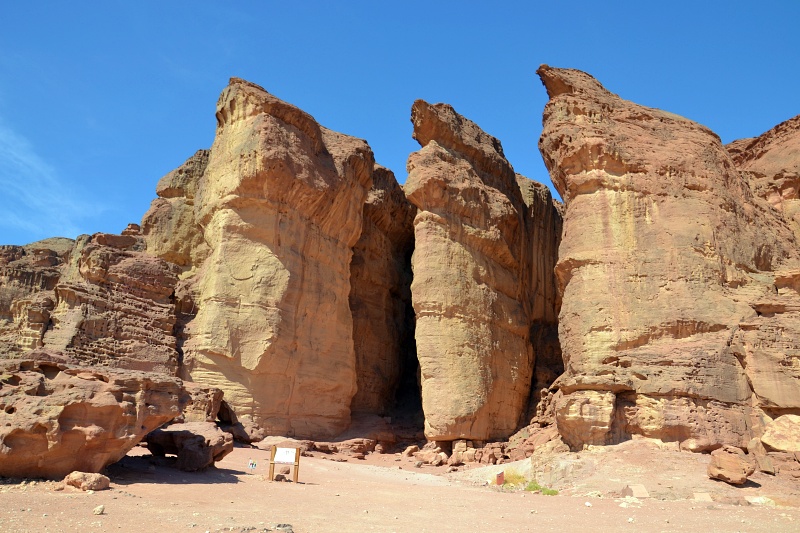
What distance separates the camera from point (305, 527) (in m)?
7.64

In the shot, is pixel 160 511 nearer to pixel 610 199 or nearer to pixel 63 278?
pixel 610 199

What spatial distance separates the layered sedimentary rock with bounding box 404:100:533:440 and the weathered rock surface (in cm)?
1055

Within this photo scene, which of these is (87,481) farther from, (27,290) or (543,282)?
(543,282)

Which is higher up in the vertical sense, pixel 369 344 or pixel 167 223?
pixel 167 223

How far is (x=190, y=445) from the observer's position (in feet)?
39.1

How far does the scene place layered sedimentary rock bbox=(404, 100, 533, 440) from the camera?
67.8 ft

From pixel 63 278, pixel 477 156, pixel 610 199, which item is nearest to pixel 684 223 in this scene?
pixel 610 199

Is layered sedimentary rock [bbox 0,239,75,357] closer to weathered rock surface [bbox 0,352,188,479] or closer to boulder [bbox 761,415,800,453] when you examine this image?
weathered rock surface [bbox 0,352,188,479]

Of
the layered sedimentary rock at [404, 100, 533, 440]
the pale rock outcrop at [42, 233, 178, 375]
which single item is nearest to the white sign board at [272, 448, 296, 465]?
the pale rock outcrop at [42, 233, 178, 375]

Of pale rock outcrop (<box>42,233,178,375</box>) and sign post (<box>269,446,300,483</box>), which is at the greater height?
pale rock outcrop (<box>42,233,178,375</box>)

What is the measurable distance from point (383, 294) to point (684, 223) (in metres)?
13.6

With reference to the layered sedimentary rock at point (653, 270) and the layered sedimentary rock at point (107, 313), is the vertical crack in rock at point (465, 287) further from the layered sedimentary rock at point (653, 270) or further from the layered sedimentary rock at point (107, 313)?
the layered sedimentary rock at point (107, 313)

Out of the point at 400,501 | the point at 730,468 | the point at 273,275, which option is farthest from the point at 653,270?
the point at 273,275

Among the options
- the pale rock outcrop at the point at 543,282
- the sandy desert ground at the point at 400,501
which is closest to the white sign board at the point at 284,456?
the sandy desert ground at the point at 400,501
